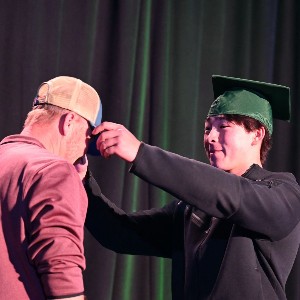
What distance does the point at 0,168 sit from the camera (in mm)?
1625

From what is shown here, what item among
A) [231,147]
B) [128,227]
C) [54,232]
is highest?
[231,147]

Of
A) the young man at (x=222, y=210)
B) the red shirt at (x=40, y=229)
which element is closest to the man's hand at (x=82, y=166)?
the young man at (x=222, y=210)

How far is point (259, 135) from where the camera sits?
215 cm

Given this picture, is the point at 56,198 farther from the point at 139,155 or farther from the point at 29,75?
the point at 29,75

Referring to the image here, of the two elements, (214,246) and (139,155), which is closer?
(139,155)

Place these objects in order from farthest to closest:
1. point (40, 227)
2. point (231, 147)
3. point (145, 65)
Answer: point (145, 65), point (231, 147), point (40, 227)

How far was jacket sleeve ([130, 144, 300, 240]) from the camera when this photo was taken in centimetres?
164

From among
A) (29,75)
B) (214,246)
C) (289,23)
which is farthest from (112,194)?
(289,23)

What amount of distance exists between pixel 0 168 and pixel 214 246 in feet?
2.50

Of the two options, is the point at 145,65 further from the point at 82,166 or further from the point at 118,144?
the point at 118,144

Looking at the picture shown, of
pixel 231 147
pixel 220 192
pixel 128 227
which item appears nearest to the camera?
pixel 220 192

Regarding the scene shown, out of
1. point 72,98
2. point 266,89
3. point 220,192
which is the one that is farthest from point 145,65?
point 220,192

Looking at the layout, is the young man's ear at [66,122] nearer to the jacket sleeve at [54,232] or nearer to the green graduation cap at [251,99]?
the jacket sleeve at [54,232]

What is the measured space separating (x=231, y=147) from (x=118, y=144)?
0.62 metres
